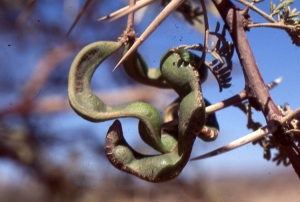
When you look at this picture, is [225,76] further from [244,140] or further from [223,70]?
[244,140]

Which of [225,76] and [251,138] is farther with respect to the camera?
[225,76]

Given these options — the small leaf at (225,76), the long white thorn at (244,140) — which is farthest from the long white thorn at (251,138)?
the small leaf at (225,76)

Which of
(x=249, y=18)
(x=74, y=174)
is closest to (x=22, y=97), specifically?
(x=74, y=174)

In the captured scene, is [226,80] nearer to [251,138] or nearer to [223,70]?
[223,70]

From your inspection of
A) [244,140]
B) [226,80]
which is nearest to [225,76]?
[226,80]

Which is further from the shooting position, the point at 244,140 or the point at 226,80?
the point at 226,80

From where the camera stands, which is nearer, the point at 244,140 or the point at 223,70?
the point at 244,140

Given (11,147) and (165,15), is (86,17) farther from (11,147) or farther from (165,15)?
(165,15)

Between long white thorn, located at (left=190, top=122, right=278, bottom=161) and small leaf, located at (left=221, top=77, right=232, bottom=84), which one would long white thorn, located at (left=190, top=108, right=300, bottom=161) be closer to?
long white thorn, located at (left=190, top=122, right=278, bottom=161)

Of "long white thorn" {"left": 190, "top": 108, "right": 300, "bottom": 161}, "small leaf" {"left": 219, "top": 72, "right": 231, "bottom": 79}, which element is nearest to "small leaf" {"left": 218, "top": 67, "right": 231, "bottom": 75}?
"small leaf" {"left": 219, "top": 72, "right": 231, "bottom": 79}

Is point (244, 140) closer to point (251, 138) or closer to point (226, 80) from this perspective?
point (251, 138)

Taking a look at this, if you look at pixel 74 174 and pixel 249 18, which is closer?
pixel 249 18
